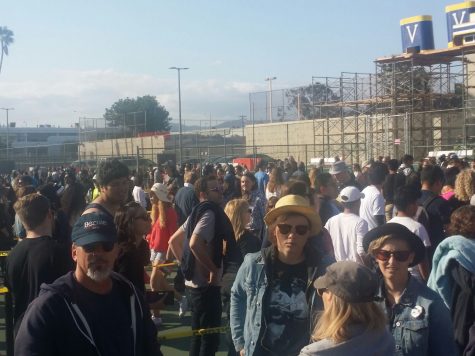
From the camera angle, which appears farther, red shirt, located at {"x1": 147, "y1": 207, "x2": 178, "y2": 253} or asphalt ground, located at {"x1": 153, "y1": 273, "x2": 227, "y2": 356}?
red shirt, located at {"x1": 147, "y1": 207, "x2": 178, "y2": 253}

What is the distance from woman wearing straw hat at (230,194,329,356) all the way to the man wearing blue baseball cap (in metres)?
0.81

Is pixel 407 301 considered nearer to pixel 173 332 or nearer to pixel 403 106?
pixel 173 332

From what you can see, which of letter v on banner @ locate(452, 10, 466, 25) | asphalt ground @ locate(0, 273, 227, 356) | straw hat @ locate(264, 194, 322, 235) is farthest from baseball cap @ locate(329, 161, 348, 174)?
letter v on banner @ locate(452, 10, 466, 25)

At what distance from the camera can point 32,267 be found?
15.4 ft

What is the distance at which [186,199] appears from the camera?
995cm

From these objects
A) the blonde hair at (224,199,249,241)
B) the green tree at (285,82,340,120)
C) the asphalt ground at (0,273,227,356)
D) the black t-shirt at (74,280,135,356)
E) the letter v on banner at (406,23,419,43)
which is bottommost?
the asphalt ground at (0,273,227,356)

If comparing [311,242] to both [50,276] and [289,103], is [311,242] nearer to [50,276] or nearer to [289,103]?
[50,276]

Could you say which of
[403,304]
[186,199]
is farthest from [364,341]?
[186,199]

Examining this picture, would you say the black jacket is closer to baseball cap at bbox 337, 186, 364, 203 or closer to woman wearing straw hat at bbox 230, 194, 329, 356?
woman wearing straw hat at bbox 230, 194, 329, 356

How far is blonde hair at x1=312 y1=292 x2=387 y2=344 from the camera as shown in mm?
2965

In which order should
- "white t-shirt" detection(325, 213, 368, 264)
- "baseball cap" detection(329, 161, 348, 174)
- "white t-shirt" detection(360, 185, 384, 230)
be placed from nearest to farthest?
1. "white t-shirt" detection(325, 213, 368, 264)
2. "white t-shirt" detection(360, 185, 384, 230)
3. "baseball cap" detection(329, 161, 348, 174)

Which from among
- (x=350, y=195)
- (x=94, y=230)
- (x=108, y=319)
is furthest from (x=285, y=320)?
(x=350, y=195)

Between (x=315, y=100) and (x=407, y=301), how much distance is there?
49.9 m

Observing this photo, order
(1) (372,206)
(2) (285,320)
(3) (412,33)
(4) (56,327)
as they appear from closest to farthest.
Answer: (4) (56,327), (2) (285,320), (1) (372,206), (3) (412,33)
